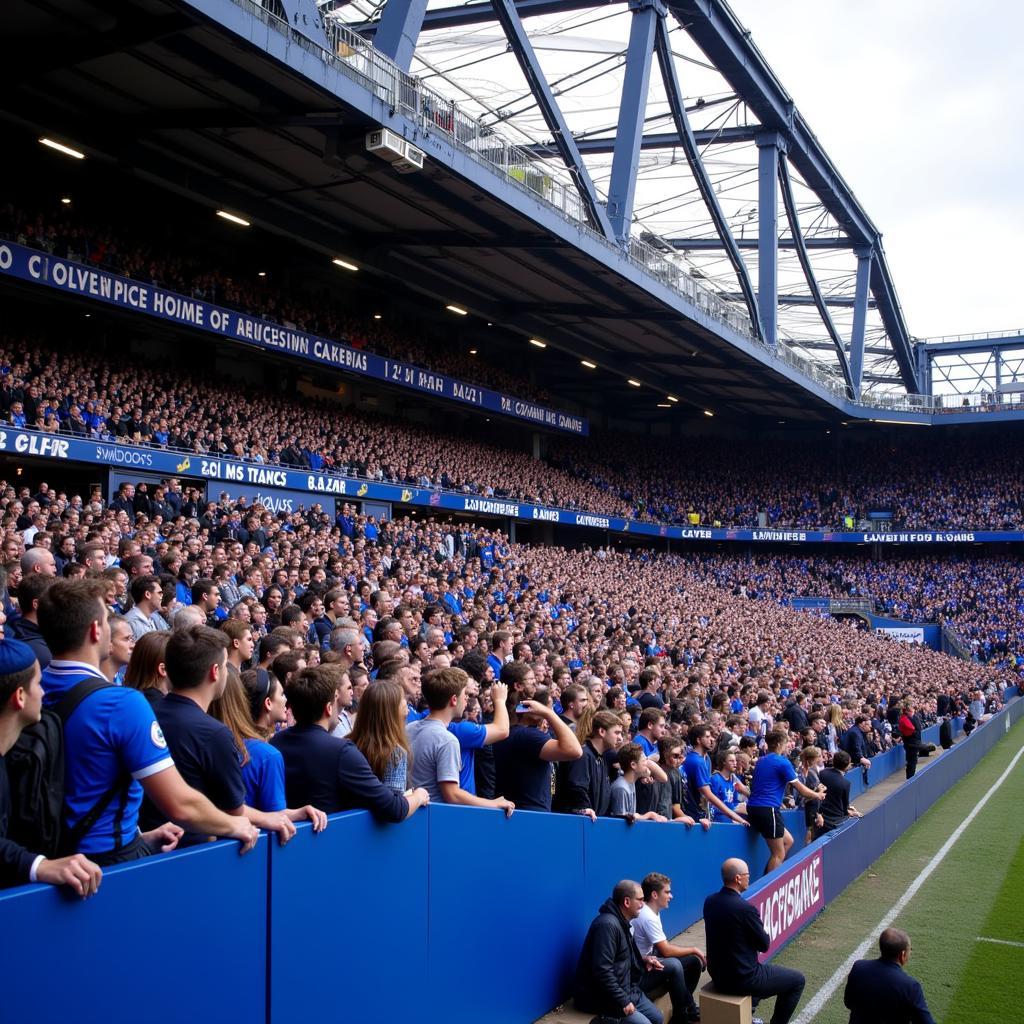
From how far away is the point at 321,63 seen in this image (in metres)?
16.5

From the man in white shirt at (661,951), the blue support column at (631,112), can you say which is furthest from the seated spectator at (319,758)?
the blue support column at (631,112)

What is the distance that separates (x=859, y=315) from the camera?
144 ft

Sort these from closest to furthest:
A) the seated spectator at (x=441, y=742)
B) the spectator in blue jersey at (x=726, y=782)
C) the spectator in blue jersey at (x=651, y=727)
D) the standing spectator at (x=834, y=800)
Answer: the seated spectator at (x=441, y=742)
the spectator in blue jersey at (x=651, y=727)
the spectator in blue jersey at (x=726, y=782)
the standing spectator at (x=834, y=800)

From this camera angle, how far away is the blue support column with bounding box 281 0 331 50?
15945 mm

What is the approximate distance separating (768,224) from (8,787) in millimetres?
35098

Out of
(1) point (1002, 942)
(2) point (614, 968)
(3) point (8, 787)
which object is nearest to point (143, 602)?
(2) point (614, 968)

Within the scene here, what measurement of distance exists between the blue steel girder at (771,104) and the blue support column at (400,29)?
1177 centimetres

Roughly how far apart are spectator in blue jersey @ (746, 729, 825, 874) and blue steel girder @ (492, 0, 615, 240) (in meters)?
18.0

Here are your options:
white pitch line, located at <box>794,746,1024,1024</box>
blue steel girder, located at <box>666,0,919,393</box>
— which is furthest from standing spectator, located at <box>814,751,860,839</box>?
blue steel girder, located at <box>666,0,919,393</box>

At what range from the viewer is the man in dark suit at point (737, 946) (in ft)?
21.9

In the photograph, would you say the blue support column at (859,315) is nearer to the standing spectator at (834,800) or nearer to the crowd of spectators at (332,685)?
the crowd of spectators at (332,685)

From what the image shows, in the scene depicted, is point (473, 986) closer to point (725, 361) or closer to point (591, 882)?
point (591, 882)

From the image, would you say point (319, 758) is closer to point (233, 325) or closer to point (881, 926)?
point (881, 926)

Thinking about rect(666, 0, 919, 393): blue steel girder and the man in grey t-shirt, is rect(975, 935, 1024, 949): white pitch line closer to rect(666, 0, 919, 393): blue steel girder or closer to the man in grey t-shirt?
the man in grey t-shirt
